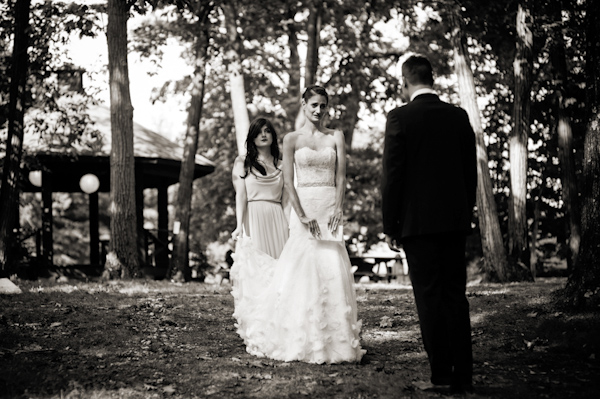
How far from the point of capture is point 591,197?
8.43 m

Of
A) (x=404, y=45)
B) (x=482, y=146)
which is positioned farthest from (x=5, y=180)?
(x=404, y=45)

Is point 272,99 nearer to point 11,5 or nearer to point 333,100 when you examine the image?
point 333,100

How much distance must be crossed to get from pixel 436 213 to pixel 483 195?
45.0 ft

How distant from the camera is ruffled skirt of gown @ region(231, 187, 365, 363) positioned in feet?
22.9

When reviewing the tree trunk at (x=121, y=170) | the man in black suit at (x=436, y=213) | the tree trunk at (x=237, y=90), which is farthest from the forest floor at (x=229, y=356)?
the tree trunk at (x=237, y=90)

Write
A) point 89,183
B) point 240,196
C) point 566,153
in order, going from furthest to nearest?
point 566,153 → point 89,183 → point 240,196

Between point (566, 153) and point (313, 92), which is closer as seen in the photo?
point (313, 92)

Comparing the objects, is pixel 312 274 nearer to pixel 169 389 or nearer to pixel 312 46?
pixel 169 389

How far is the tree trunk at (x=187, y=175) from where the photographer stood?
23312 mm

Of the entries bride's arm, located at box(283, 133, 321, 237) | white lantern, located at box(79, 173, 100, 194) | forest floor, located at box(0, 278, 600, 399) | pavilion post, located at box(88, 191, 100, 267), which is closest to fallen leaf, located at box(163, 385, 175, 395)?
forest floor, located at box(0, 278, 600, 399)

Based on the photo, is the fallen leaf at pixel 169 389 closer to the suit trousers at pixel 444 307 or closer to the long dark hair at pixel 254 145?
the suit trousers at pixel 444 307

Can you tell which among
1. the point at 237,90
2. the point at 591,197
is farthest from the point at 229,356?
the point at 237,90

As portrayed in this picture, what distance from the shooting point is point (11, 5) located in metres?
18.8

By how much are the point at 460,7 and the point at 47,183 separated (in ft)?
44.1
